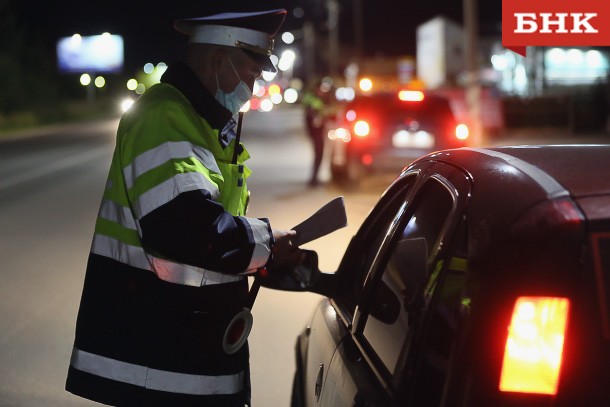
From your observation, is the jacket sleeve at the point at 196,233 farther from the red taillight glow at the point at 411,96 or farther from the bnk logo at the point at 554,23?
the red taillight glow at the point at 411,96

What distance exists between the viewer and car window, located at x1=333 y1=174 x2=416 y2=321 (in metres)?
3.40

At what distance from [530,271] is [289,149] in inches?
1059

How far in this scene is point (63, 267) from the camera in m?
9.61

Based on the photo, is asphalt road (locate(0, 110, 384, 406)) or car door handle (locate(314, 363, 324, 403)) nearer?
car door handle (locate(314, 363, 324, 403))

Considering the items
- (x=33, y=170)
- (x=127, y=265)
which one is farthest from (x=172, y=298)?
(x=33, y=170)

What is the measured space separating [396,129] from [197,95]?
11.7 metres

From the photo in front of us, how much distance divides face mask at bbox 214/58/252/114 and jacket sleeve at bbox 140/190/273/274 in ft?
1.52

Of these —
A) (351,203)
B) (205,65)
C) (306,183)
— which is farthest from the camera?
(306,183)

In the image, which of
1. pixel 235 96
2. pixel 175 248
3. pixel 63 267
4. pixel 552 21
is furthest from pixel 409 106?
pixel 175 248

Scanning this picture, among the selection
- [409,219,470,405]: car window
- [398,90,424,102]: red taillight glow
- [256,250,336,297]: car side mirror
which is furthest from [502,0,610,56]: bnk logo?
[398,90,424,102]: red taillight glow

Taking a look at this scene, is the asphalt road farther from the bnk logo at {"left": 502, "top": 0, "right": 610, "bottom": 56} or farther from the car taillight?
the car taillight

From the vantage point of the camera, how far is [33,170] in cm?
2173

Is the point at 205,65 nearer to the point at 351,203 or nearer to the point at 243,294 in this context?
the point at 243,294

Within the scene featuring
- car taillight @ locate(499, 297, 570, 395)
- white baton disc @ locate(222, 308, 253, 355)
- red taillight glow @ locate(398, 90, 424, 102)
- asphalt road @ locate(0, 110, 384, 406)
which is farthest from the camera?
red taillight glow @ locate(398, 90, 424, 102)
